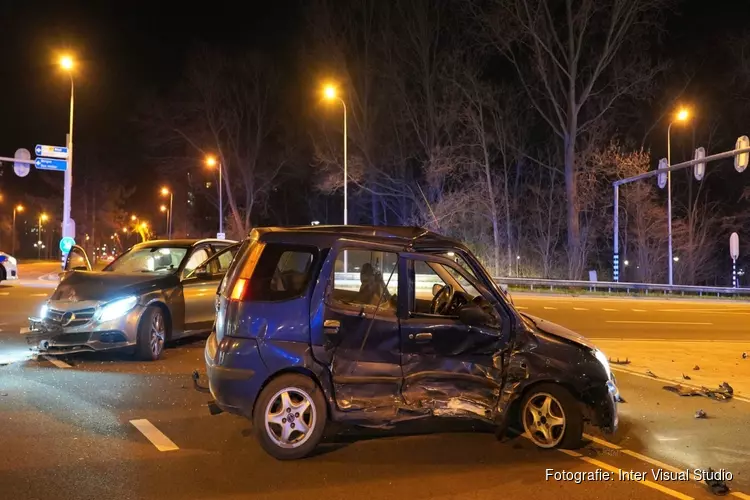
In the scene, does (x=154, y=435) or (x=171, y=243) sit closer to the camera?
(x=154, y=435)

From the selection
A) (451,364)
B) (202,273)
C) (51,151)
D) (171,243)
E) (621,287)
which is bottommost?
(451,364)

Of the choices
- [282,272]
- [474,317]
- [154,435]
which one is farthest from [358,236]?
[154,435]

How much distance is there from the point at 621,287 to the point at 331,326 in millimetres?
28082

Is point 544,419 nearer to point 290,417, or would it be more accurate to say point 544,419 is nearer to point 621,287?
point 290,417

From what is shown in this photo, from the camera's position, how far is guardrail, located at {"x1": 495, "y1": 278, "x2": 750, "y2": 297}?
1173 inches

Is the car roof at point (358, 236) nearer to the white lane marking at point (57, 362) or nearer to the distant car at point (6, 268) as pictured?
the white lane marking at point (57, 362)

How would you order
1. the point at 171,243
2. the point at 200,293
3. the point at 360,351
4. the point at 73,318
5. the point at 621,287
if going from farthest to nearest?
the point at 621,287, the point at 171,243, the point at 200,293, the point at 73,318, the point at 360,351

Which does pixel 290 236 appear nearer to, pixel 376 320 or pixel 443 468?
pixel 376 320

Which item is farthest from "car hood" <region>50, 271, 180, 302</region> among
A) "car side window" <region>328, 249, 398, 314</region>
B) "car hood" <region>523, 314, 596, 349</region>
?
"car hood" <region>523, 314, 596, 349</region>

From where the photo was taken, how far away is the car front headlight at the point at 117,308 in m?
8.62

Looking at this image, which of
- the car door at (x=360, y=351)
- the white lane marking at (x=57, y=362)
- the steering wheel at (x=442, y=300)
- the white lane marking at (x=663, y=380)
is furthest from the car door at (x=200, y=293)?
the white lane marking at (x=663, y=380)

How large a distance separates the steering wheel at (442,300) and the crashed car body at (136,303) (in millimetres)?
4537

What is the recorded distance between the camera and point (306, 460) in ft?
17.3

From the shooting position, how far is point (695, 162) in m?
24.0
